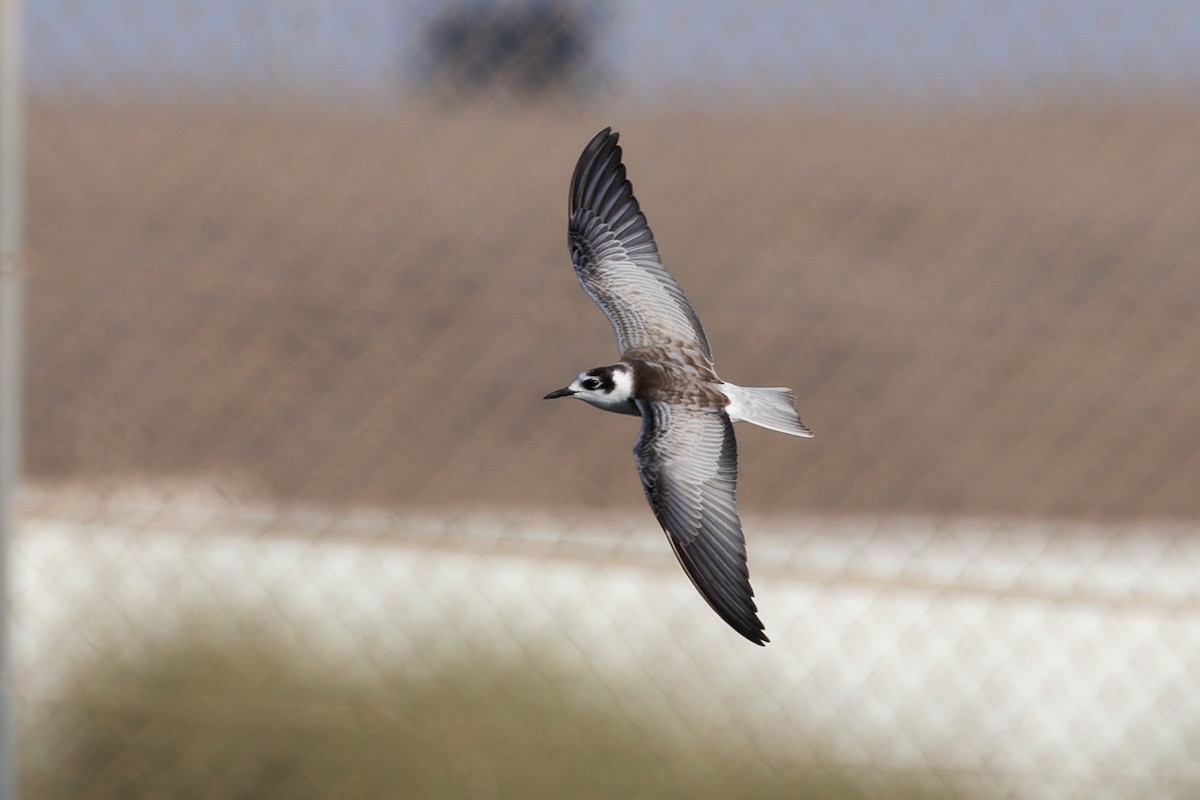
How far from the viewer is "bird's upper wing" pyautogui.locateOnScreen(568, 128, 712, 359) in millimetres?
1776

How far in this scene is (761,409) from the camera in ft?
4.98

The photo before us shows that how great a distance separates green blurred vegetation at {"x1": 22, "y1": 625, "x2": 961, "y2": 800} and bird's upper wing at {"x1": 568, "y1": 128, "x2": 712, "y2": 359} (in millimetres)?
1961

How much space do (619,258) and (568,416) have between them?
9.43 meters

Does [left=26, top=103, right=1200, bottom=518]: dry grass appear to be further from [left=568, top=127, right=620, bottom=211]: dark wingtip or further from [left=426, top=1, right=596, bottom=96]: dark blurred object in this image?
[left=568, top=127, right=620, bottom=211]: dark wingtip

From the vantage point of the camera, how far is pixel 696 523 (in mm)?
1565

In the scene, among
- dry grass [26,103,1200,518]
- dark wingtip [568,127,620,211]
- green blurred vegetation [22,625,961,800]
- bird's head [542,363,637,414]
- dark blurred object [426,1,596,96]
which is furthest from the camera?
dry grass [26,103,1200,518]

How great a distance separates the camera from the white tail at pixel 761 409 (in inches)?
58.7

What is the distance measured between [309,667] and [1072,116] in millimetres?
6745

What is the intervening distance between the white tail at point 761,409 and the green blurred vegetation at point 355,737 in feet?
7.56

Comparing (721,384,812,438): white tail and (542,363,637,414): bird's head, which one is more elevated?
(542,363,637,414): bird's head

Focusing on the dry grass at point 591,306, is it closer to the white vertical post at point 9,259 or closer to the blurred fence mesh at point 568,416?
the blurred fence mesh at point 568,416

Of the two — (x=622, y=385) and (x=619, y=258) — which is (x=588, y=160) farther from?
(x=622, y=385)

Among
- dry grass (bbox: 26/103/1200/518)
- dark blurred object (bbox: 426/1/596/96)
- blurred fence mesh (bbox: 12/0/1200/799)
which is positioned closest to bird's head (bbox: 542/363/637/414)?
blurred fence mesh (bbox: 12/0/1200/799)

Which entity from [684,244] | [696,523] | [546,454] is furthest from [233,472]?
[696,523]
